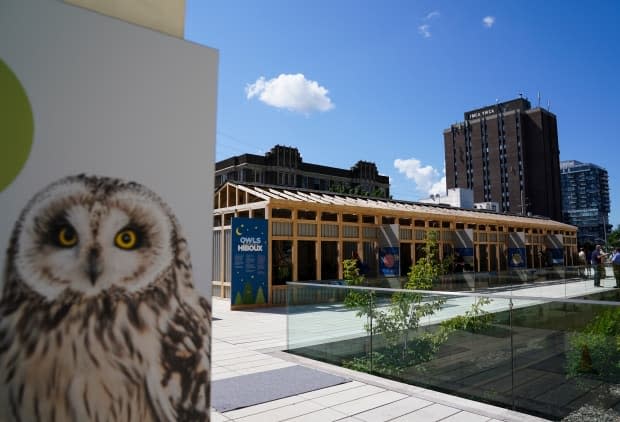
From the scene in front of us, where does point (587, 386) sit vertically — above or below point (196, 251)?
below

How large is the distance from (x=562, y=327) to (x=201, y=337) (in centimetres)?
379

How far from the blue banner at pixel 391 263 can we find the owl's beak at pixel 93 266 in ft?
45.1

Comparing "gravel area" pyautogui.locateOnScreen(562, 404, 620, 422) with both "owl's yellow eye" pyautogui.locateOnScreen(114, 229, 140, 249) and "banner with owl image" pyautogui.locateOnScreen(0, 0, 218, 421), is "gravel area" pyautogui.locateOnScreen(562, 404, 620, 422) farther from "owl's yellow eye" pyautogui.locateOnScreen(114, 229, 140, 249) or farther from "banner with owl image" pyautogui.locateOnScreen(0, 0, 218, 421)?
"owl's yellow eye" pyautogui.locateOnScreen(114, 229, 140, 249)

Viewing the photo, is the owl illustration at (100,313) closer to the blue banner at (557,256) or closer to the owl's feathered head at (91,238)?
the owl's feathered head at (91,238)

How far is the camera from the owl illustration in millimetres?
2287

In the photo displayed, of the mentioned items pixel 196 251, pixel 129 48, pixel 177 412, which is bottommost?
pixel 177 412

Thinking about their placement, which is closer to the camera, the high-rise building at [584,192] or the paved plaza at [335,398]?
the paved plaza at [335,398]

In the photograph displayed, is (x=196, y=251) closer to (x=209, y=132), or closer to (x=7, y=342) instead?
Answer: (x=209, y=132)

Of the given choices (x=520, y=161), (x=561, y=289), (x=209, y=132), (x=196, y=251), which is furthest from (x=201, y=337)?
(x=520, y=161)

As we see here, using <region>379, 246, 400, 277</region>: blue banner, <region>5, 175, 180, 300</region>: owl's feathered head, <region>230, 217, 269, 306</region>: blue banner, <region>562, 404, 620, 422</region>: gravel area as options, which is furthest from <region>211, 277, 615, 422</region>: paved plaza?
<region>379, 246, 400, 277</region>: blue banner

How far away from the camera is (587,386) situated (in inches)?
168

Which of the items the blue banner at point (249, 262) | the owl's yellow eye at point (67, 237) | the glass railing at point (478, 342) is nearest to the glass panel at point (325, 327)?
the glass railing at point (478, 342)

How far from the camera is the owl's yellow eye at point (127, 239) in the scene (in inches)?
102

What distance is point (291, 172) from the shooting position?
56.2 metres
